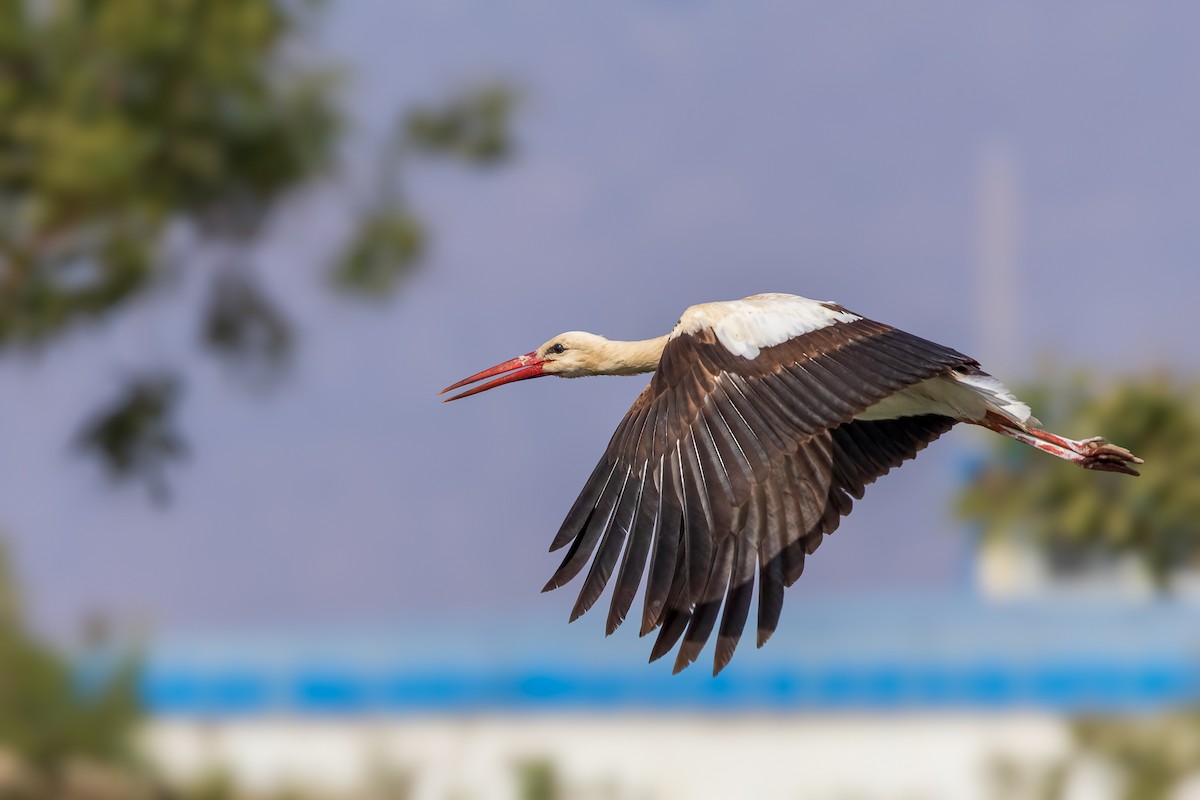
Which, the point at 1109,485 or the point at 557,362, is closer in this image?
the point at 557,362

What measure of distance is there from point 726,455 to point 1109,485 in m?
15.2

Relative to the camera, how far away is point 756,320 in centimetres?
675

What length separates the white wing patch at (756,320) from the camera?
6660 millimetres

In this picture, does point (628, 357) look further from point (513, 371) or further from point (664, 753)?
point (664, 753)

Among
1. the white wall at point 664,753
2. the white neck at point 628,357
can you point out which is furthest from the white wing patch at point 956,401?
the white wall at point 664,753

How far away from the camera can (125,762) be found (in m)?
17.4

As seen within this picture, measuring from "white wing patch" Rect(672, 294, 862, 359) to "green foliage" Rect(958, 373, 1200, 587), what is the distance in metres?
12.8

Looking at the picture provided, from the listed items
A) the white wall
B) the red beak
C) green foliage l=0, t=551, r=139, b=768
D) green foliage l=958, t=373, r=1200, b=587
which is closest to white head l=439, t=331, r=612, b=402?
the red beak

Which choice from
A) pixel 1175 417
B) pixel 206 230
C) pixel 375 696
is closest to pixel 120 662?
pixel 375 696

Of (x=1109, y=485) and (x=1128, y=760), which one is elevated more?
(x=1109, y=485)

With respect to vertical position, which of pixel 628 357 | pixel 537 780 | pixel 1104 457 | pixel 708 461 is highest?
pixel 628 357

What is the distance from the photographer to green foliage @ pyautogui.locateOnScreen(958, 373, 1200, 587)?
1942 cm

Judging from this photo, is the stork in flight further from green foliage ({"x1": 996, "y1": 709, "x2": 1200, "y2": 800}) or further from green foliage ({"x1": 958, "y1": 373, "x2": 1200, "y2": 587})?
green foliage ({"x1": 958, "y1": 373, "x2": 1200, "y2": 587})

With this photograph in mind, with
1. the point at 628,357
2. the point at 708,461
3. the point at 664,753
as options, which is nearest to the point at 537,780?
the point at 664,753
